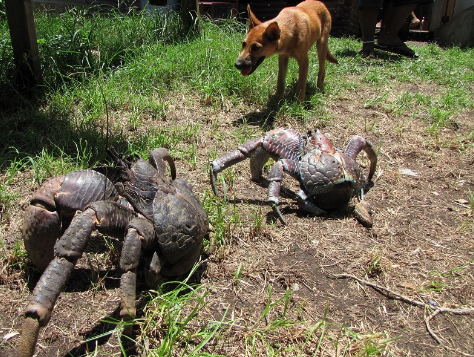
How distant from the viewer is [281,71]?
18.1 ft

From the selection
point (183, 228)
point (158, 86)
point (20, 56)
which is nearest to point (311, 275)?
point (183, 228)

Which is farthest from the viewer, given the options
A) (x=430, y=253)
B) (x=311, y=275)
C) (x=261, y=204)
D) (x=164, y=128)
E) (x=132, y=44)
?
(x=132, y=44)

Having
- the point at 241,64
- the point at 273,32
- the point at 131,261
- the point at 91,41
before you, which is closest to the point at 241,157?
the point at 131,261

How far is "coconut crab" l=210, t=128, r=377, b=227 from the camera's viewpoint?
10.3 ft

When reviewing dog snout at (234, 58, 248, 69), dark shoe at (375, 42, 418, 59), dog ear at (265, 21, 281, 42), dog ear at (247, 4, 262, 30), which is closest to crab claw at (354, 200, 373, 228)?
dog snout at (234, 58, 248, 69)

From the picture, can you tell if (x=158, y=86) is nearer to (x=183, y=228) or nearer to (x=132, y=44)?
(x=132, y=44)

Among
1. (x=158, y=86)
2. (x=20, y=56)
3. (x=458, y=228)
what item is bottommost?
(x=458, y=228)

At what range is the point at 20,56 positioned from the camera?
473 centimetres

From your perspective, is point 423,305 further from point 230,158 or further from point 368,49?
point 368,49

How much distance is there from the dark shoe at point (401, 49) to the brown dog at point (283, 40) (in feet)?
11.4

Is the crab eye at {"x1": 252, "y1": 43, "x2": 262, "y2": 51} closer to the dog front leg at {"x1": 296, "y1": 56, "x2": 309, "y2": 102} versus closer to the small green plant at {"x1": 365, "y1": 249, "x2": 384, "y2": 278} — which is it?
the dog front leg at {"x1": 296, "y1": 56, "x2": 309, "y2": 102}

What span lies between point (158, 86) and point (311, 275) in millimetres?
3717

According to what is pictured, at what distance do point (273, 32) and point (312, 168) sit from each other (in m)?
2.38

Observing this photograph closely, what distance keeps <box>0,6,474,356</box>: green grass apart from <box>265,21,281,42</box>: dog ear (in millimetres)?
824
